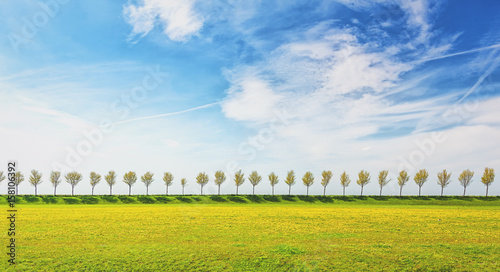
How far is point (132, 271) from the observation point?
17.8m

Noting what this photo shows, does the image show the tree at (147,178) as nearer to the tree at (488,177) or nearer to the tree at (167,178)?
Result: the tree at (167,178)

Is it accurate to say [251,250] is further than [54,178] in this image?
No

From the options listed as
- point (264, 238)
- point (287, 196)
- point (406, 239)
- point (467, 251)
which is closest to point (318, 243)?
point (264, 238)

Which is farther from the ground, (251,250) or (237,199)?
(251,250)

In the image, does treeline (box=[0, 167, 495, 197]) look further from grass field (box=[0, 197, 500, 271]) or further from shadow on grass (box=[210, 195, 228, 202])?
grass field (box=[0, 197, 500, 271])

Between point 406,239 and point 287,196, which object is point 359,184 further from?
point 406,239

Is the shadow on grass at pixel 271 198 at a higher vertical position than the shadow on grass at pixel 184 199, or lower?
higher

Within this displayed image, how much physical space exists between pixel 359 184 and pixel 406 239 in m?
116

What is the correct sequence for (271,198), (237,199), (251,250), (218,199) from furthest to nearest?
(271,198) < (237,199) < (218,199) < (251,250)

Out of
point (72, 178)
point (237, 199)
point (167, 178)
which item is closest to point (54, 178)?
point (72, 178)

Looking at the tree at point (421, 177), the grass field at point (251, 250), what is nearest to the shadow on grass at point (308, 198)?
the tree at point (421, 177)

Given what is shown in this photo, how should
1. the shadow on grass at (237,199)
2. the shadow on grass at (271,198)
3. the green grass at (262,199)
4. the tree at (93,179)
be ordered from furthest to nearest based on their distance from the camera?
1. the tree at (93,179)
2. the shadow on grass at (271,198)
3. the shadow on grass at (237,199)
4. the green grass at (262,199)

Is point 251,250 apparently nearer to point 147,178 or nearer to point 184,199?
point 184,199

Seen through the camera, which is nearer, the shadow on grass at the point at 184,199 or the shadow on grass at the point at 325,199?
the shadow on grass at the point at 184,199
